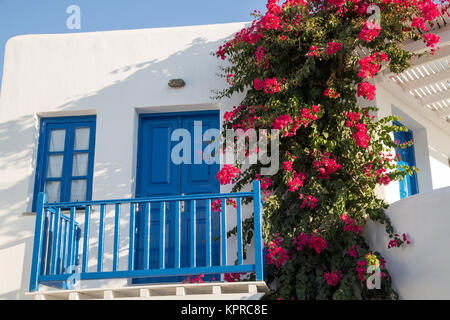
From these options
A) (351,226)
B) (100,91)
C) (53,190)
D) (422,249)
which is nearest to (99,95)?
(100,91)

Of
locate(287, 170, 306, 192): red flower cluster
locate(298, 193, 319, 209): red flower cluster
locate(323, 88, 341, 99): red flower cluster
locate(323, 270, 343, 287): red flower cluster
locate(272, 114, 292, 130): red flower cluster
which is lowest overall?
locate(323, 270, 343, 287): red flower cluster

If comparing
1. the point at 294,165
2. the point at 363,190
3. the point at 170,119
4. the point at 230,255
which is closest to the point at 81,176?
the point at 170,119

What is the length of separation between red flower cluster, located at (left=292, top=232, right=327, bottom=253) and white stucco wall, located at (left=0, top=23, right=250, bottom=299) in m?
2.19

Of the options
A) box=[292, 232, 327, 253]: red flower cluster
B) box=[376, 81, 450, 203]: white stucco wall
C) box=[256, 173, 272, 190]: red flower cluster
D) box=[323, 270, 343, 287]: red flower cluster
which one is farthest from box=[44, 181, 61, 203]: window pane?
box=[376, 81, 450, 203]: white stucco wall

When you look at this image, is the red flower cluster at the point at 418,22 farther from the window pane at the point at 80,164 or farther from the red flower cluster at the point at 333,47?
the window pane at the point at 80,164

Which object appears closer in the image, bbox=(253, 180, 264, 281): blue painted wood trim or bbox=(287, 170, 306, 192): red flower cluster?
bbox=(253, 180, 264, 281): blue painted wood trim

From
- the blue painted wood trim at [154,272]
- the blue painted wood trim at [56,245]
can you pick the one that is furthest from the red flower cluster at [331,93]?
the blue painted wood trim at [56,245]

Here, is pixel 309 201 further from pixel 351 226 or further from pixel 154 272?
pixel 154 272

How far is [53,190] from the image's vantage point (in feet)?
25.2

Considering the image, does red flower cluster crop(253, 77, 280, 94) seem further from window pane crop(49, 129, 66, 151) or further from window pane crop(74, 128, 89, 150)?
window pane crop(49, 129, 66, 151)

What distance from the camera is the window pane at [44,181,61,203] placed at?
7.64m

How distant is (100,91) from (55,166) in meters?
1.24

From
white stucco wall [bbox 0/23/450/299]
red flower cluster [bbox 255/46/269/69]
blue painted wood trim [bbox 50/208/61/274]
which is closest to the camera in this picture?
blue painted wood trim [bbox 50/208/61/274]
